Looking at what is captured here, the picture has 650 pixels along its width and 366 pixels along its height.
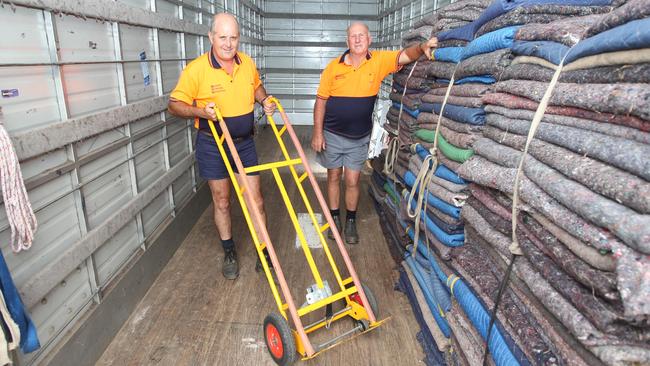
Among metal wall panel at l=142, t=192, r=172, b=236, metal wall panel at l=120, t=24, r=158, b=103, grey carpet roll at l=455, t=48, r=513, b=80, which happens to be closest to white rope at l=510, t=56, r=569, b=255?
grey carpet roll at l=455, t=48, r=513, b=80

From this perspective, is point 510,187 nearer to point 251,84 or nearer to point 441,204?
point 441,204

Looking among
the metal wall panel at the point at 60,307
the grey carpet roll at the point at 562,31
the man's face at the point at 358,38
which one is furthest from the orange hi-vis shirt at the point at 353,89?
the metal wall panel at the point at 60,307

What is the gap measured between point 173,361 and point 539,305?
1869 mm

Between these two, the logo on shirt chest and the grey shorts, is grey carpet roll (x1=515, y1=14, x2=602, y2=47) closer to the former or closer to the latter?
the logo on shirt chest

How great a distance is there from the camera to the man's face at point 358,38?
3371mm

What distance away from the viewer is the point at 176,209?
12.6 ft

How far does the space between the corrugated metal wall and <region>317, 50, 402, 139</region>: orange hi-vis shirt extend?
1.33 metres

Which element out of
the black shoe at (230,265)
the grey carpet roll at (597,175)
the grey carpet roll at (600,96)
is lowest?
the black shoe at (230,265)

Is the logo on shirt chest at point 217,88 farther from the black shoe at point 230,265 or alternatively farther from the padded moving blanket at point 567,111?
the padded moving blanket at point 567,111

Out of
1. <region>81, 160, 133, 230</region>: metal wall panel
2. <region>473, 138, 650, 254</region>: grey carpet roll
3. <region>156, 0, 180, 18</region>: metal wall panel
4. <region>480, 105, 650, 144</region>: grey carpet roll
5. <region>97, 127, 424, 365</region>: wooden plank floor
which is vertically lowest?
<region>97, 127, 424, 365</region>: wooden plank floor

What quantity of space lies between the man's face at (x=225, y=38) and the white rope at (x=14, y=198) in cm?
147

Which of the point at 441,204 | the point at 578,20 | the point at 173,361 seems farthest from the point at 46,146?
the point at 578,20

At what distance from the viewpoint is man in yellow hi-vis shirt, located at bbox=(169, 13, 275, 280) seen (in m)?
2.81

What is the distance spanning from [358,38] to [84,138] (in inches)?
81.1
